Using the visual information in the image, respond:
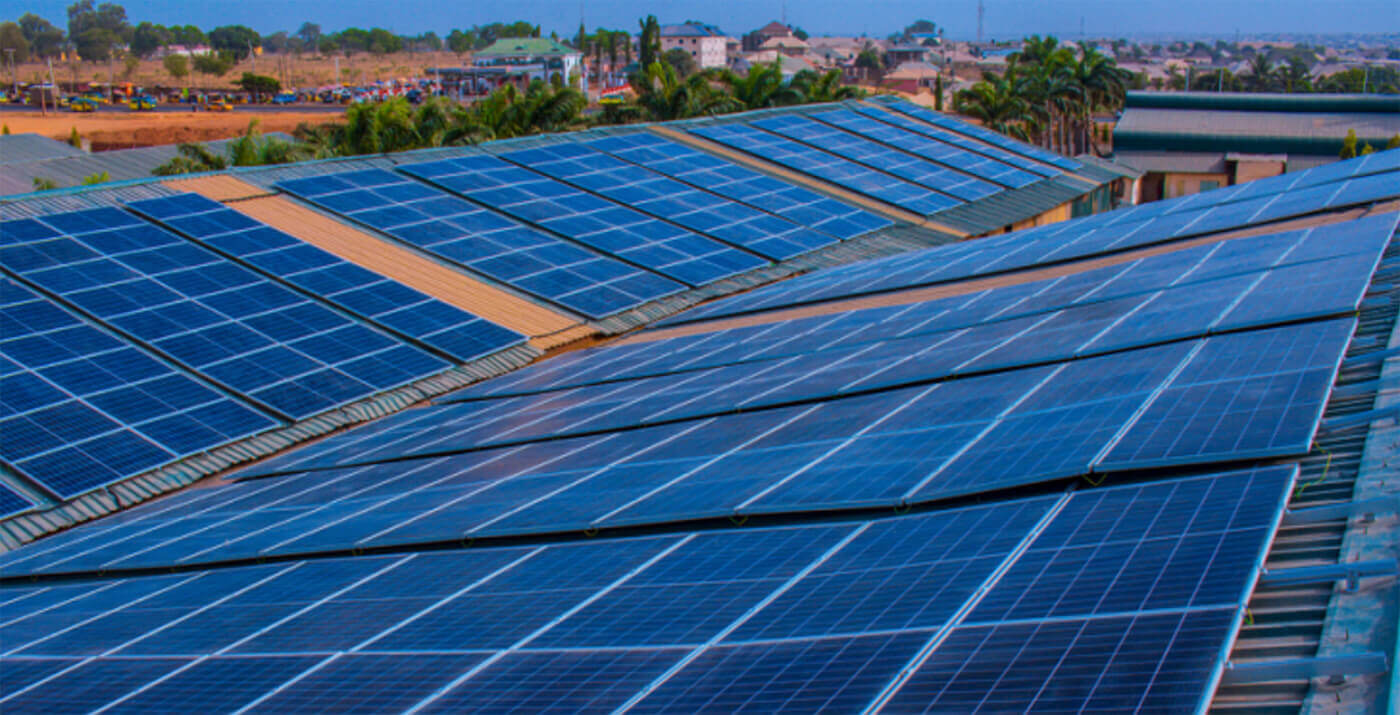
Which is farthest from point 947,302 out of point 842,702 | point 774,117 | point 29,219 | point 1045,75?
point 1045,75

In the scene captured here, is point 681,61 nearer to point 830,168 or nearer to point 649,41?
point 649,41

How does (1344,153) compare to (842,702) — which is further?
(1344,153)

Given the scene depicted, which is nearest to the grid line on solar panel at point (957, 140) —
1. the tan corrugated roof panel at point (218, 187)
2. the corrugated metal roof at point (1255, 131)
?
the corrugated metal roof at point (1255, 131)

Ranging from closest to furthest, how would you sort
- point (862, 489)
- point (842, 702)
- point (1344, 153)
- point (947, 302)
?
1. point (842, 702)
2. point (862, 489)
3. point (947, 302)
4. point (1344, 153)

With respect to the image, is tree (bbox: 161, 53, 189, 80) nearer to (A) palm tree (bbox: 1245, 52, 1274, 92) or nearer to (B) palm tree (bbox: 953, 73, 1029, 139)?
(B) palm tree (bbox: 953, 73, 1029, 139)

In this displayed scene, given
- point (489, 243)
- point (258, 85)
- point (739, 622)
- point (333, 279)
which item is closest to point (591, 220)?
point (489, 243)

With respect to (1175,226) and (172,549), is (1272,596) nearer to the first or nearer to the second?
(172,549)

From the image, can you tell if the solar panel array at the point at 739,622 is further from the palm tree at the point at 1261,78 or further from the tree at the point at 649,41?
the palm tree at the point at 1261,78

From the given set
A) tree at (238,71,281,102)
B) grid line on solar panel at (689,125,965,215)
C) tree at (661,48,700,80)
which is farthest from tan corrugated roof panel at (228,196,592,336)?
tree at (661,48,700,80)

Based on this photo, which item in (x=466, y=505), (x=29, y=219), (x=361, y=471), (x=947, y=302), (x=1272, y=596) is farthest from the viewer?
(x=29, y=219)
